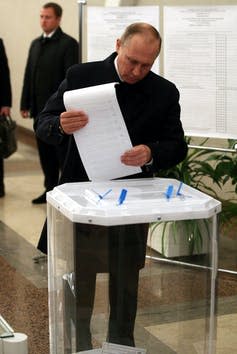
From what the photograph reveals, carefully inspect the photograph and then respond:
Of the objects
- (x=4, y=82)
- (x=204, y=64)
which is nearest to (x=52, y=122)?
(x=204, y=64)

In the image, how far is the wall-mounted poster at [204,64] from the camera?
167 inches

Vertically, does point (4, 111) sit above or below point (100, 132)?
below

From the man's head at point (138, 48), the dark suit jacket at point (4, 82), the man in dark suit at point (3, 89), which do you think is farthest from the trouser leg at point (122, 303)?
the dark suit jacket at point (4, 82)

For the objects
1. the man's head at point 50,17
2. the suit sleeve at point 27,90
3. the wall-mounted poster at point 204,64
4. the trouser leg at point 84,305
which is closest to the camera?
the trouser leg at point 84,305

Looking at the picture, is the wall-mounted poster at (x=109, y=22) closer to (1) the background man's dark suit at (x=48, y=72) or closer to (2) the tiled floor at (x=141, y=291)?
(2) the tiled floor at (x=141, y=291)

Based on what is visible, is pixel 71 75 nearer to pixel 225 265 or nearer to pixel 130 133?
pixel 130 133

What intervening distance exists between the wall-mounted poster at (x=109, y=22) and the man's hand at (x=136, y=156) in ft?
6.00

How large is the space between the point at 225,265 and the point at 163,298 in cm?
206

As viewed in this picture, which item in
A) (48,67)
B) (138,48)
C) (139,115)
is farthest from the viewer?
(48,67)

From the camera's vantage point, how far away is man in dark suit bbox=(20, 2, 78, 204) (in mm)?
6328

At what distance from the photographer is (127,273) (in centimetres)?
257

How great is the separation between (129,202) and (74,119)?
36cm

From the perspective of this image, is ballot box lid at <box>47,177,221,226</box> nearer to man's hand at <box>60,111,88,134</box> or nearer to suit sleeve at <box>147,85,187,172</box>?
suit sleeve at <box>147,85,187,172</box>

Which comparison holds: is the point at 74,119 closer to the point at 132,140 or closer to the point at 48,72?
the point at 132,140
